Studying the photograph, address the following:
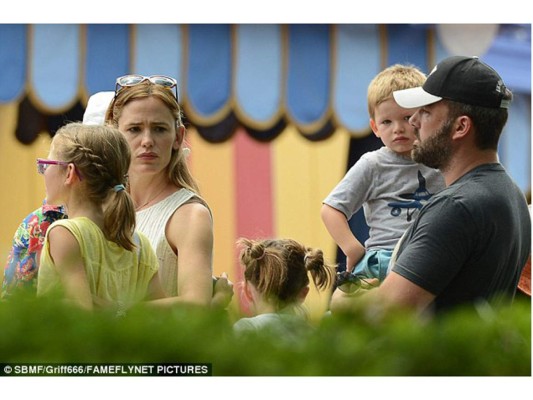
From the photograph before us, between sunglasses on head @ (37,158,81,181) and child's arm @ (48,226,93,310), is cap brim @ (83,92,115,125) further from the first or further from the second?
child's arm @ (48,226,93,310)

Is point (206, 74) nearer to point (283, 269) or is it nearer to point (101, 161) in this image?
point (101, 161)

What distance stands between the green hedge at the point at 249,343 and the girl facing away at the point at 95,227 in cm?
104

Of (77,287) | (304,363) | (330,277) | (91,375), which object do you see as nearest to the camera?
(304,363)

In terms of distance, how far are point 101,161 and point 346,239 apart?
1.18 meters

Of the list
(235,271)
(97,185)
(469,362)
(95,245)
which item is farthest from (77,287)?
(469,362)

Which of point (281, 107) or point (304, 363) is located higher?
point (281, 107)

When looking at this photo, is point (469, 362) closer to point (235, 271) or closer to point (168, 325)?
point (168, 325)

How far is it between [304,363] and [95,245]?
1.53 meters

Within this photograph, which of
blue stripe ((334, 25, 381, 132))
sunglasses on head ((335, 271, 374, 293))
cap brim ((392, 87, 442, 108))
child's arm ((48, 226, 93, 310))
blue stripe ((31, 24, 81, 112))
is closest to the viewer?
child's arm ((48, 226, 93, 310))

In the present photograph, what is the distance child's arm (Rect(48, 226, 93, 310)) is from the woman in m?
0.41

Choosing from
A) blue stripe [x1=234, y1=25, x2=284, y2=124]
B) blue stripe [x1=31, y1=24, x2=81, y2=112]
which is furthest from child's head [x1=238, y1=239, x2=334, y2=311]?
blue stripe [x1=31, y1=24, x2=81, y2=112]

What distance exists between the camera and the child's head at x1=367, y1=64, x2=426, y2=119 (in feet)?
14.8

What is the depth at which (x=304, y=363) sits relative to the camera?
2.63 meters

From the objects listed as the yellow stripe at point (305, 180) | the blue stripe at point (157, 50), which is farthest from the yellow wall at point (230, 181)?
the blue stripe at point (157, 50)
